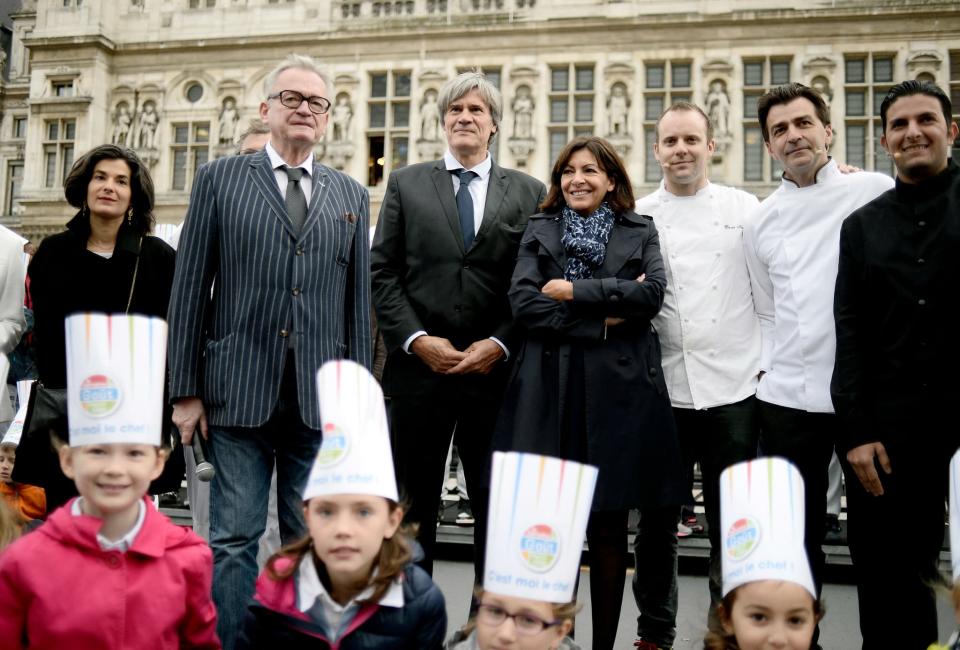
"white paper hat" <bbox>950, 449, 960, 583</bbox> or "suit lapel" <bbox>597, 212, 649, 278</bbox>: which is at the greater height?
"suit lapel" <bbox>597, 212, 649, 278</bbox>

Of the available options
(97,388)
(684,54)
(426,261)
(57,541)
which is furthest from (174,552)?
(684,54)

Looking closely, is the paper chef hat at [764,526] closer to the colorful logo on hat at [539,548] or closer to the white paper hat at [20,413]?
the colorful logo on hat at [539,548]

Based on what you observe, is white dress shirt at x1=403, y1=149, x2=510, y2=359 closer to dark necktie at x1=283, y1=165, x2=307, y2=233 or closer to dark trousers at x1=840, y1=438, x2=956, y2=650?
dark necktie at x1=283, y1=165, x2=307, y2=233

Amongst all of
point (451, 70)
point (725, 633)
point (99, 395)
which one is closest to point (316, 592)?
point (99, 395)

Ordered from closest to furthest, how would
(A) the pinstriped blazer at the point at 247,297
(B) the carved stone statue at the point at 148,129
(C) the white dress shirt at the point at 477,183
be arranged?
(A) the pinstriped blazer at the point at 247,297
(C) the white dress shirt at the point at 477,183
(B) the carved stone statue at the point at 148,129

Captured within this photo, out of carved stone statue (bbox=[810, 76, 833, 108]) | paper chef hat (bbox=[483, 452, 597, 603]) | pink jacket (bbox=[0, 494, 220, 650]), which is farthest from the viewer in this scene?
carved stone statue (bbox=[810, 76, 833, 108])

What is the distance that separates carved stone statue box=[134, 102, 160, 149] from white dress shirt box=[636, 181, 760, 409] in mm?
18065

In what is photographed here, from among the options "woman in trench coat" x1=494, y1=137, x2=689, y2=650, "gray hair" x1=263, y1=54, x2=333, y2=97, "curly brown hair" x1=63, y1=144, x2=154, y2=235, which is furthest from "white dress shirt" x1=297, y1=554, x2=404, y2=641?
"curly brown hair" x1=63, y1=144, x2=154, y2=235

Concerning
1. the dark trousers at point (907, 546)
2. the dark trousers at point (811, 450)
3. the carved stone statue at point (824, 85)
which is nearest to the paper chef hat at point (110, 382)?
the dark trousers at point (811, 450)

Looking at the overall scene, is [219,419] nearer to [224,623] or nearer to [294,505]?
[294,505]

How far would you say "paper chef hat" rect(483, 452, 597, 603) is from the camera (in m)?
2.36

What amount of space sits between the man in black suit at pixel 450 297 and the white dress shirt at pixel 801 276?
1.00m

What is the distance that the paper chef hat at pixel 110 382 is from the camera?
2.36 metres

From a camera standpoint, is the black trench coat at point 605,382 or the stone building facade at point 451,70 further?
the stone building facade at point 451,70
